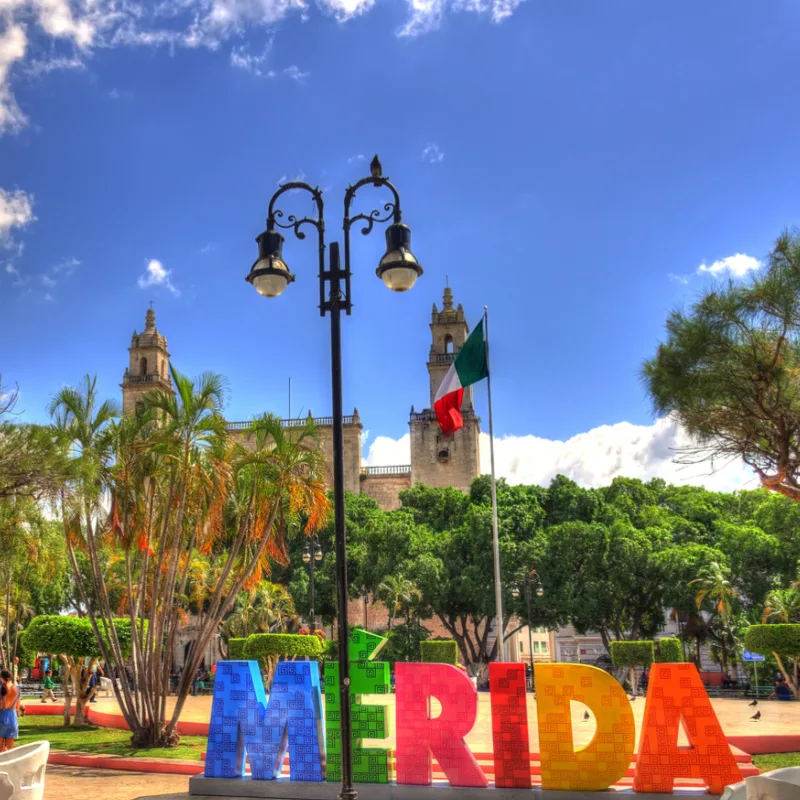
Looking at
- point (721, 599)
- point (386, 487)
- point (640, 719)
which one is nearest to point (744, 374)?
point (640, 719)

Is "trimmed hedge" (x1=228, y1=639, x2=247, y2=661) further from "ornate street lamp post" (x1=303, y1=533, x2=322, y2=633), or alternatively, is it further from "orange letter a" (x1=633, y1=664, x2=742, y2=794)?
"orange letter a" (x1=633, y1=664, x2=742, y2=794)

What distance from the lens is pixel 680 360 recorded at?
38.5 feet

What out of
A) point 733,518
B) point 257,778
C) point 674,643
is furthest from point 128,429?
point 733,518

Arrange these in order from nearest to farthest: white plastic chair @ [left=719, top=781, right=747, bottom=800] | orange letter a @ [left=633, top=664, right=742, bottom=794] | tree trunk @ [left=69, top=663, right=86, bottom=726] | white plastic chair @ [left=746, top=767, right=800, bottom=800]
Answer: white plastic chair @ [left=746, top=767, right=800, bottom=800] < white plastic chair @ [left=719, top=781, right=747, bottom=800] < orange letter a @ [left=633, top=664, right=742, bottom=794] < tree trunk @ [left=69, top=663, right=86, bottom=726]

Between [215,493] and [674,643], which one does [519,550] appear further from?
[215,493]

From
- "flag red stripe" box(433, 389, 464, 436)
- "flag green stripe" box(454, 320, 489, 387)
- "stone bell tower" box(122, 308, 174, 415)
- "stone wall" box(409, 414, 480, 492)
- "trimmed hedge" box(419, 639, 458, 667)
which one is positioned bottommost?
"trimmed hedge" box(419, 639, 458, 667)

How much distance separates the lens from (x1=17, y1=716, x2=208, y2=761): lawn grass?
45.6 ft

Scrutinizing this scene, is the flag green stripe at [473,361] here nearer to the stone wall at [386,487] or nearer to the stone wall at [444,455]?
the stone wall at [444,455]

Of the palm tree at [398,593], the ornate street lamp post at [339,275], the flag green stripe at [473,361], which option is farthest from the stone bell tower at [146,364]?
the ornate street lamp post at [339,275]

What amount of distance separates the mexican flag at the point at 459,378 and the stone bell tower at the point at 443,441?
33.5m

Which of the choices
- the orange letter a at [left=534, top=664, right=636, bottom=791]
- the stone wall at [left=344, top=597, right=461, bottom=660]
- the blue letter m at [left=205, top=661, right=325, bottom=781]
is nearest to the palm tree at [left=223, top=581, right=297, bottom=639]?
the stone wall at [left=344, top=597, right=461, bottom=660]

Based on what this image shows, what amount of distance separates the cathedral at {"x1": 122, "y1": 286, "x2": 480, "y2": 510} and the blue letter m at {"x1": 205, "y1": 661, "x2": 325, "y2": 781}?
131ft

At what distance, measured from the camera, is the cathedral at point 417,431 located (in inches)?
2014

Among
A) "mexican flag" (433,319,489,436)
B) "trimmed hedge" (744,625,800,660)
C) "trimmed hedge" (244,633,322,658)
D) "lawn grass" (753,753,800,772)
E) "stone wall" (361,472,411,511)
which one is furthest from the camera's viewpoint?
"stone wall" (361,472,411,511)
